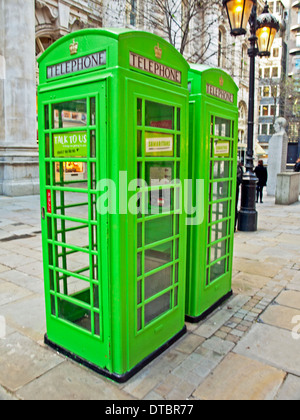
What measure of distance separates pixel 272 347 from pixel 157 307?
1229 mm

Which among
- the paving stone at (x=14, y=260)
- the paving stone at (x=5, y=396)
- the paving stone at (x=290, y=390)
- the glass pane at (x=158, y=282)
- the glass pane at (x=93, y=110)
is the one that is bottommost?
the paving stone at (x=290, y=390)

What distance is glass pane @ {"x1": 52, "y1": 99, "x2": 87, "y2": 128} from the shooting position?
2701mm

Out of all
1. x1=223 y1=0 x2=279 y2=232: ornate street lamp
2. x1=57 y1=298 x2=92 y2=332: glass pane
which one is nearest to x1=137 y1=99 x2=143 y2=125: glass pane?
x1=57 y1=298 x2=92 y2=332: glass pane

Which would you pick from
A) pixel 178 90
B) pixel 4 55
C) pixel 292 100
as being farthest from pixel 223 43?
pixel 178 90

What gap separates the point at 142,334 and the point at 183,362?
49 cm

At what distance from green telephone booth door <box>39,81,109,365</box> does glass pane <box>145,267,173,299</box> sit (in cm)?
46

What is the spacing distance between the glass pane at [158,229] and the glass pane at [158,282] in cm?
33

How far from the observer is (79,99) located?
2.56 meters

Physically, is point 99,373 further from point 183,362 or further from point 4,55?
point 4,55

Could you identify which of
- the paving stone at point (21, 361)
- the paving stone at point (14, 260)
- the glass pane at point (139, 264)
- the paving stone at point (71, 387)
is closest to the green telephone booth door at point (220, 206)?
the glass pane at point (139, 264)

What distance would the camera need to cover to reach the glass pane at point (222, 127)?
3811mm

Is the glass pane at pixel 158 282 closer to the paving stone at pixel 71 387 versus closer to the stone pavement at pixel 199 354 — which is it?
the stone pavement at pixel 199 354

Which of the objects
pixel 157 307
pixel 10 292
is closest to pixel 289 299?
pixel 157 307

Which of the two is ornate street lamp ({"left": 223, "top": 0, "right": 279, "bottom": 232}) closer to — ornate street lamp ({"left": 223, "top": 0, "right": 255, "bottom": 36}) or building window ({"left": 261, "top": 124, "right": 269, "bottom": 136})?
ornate street lamp ({"left": 223, "top": 0, "right": 255, "bottom": 36})
